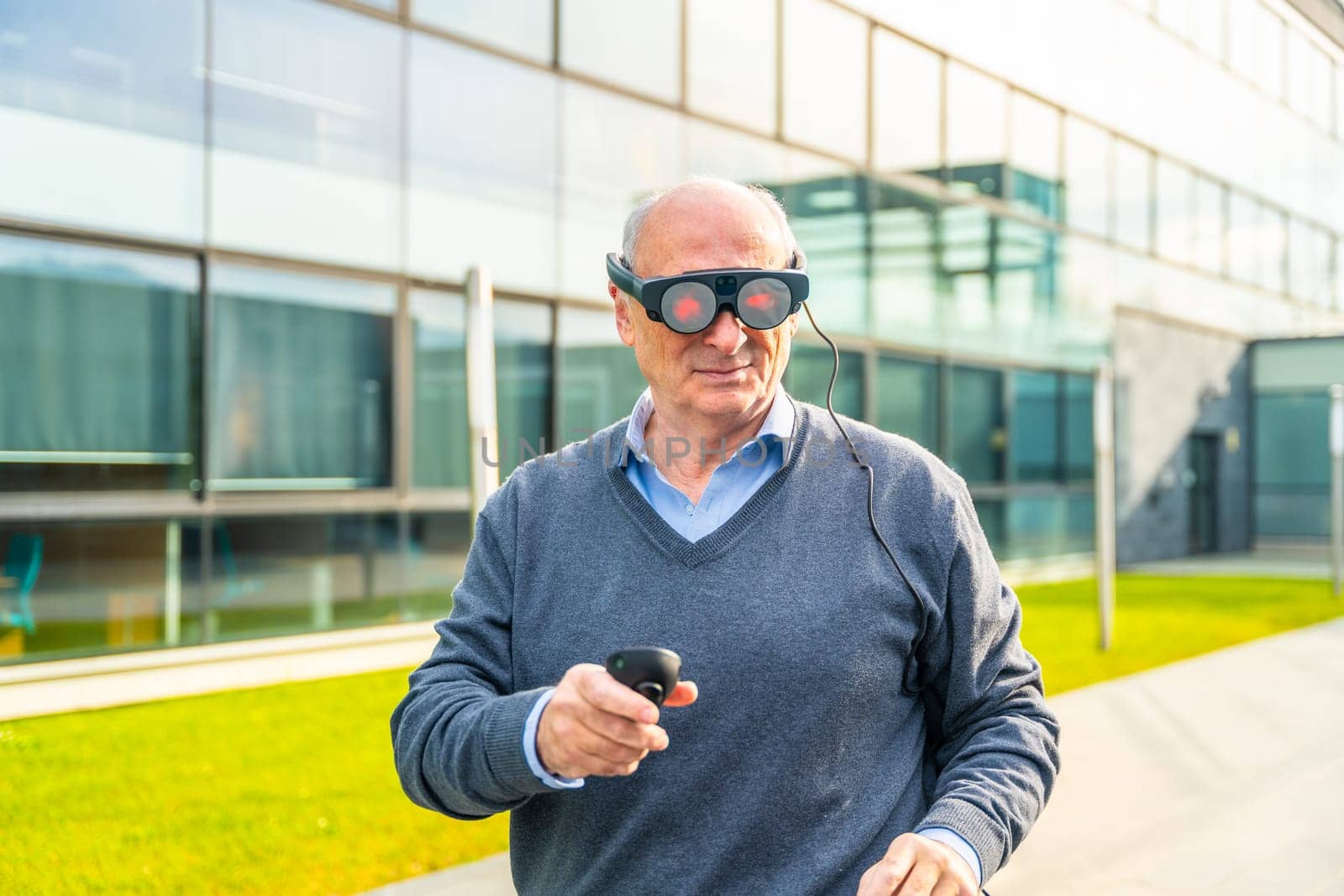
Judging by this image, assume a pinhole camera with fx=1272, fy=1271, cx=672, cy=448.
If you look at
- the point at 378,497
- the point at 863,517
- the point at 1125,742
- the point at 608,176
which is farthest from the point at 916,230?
the point at 863,517

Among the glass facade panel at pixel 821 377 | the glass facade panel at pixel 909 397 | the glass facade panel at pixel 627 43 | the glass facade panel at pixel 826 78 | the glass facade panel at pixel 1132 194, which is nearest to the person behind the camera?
the glass facade panel at pixel 627 43

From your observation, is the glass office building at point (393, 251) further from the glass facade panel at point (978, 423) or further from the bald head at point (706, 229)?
the bald head at point (706, 229)

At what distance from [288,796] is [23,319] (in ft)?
13.8

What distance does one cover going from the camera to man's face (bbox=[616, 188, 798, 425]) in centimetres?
203

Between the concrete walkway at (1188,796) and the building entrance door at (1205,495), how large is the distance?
1594 centimetres

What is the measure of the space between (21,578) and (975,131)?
13897 millimetres

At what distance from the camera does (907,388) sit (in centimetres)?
1683

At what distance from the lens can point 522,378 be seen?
11.5 m

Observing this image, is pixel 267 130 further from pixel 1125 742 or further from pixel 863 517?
pixel 863 517

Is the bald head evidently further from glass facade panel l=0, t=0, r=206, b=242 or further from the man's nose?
glass facade panel l=0, t=0, r=206, b=242

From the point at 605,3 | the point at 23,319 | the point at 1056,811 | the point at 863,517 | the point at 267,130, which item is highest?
the point at 605,3

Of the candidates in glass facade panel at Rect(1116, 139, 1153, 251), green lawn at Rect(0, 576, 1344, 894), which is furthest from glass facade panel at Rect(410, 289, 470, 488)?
glass facade panel at Rect(1116, 139, 1153, 251)

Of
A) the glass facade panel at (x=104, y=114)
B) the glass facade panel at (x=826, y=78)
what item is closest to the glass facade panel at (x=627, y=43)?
the glass facade panel at (x=826, y=78)

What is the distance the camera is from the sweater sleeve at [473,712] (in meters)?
1.71
